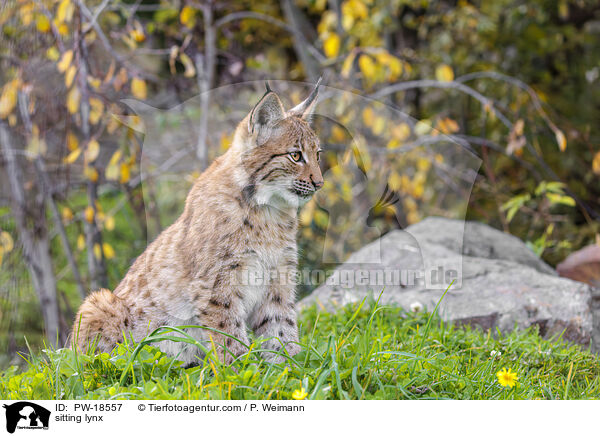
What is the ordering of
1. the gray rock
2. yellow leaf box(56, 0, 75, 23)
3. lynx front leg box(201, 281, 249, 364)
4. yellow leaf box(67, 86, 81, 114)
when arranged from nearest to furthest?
lynx front leg box(201, 281, 249, 364) → the gray rock → yellow leaf box(56, 0, 75, 23) → yellow leaf box(67, 86, 81, 114)

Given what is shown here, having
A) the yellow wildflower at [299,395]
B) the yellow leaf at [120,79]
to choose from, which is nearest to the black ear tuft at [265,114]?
the yellow wildflower at [299,395]

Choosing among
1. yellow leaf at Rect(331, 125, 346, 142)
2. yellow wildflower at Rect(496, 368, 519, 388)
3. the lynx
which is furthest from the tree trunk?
yellow wildflower at Rect(496, 368, 519, 388)

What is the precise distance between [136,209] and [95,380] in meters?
3.45

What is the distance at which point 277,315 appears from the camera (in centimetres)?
316

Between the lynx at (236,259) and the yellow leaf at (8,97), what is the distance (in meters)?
2.51

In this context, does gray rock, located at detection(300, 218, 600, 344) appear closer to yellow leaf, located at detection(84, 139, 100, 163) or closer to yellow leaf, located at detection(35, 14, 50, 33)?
yellow leaf, located at detection(84, 139, 100, 163)

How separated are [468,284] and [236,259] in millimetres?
2155

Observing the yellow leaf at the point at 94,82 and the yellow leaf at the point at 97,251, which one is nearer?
the yellow leaf at the point at 94,82

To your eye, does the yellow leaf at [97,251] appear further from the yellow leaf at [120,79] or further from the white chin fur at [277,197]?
the white chin fur at [277,197]

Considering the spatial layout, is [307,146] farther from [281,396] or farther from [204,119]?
[204,119]

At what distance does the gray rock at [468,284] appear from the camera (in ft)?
13.4

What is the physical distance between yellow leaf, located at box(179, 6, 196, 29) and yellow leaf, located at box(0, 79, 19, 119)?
155cm
